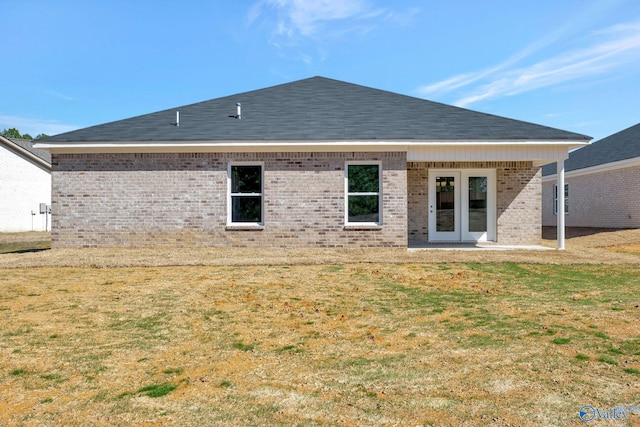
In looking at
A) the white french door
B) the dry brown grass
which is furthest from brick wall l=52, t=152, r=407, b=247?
the dry brown grass

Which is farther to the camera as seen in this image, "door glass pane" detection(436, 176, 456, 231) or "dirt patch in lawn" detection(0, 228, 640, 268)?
"door glass pane" detection(436, 176, 456, 231)

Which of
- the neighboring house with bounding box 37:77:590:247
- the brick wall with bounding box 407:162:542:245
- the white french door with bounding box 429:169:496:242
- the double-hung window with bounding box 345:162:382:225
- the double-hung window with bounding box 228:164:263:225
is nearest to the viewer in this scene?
the neighboring house with bounding box 37:77:590:247

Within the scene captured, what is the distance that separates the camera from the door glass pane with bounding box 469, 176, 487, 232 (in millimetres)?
14812

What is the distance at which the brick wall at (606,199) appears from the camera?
19.2 m

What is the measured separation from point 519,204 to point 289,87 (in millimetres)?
9184

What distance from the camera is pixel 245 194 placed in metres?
13.2

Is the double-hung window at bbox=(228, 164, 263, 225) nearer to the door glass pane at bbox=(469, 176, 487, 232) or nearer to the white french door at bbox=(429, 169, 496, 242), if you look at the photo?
the white french door at bbox=(429, 169, 496, 242)

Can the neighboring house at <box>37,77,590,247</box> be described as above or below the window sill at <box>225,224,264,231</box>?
above

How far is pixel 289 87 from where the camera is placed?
16.7 meters

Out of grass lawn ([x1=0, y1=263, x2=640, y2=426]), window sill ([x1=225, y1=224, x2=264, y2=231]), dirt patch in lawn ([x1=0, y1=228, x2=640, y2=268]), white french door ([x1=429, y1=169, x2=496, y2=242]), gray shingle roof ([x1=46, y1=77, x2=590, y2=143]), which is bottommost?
grass lawn ([x1=0, y1=263, x2=640, y2=426])

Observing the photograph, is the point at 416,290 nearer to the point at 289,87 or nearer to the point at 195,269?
the point at 195,269

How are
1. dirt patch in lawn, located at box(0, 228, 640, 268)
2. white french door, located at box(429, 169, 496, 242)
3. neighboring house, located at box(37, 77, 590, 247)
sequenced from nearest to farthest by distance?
dirt patch in lawn, located at box(0, 228, 640, 268) < neighboring house, located at box(37, 77, 590, 247) < white french door, located at box(429, 169, 496, 242)

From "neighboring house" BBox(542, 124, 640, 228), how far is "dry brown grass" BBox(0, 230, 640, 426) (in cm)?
1278

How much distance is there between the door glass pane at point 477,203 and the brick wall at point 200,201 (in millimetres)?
3296
